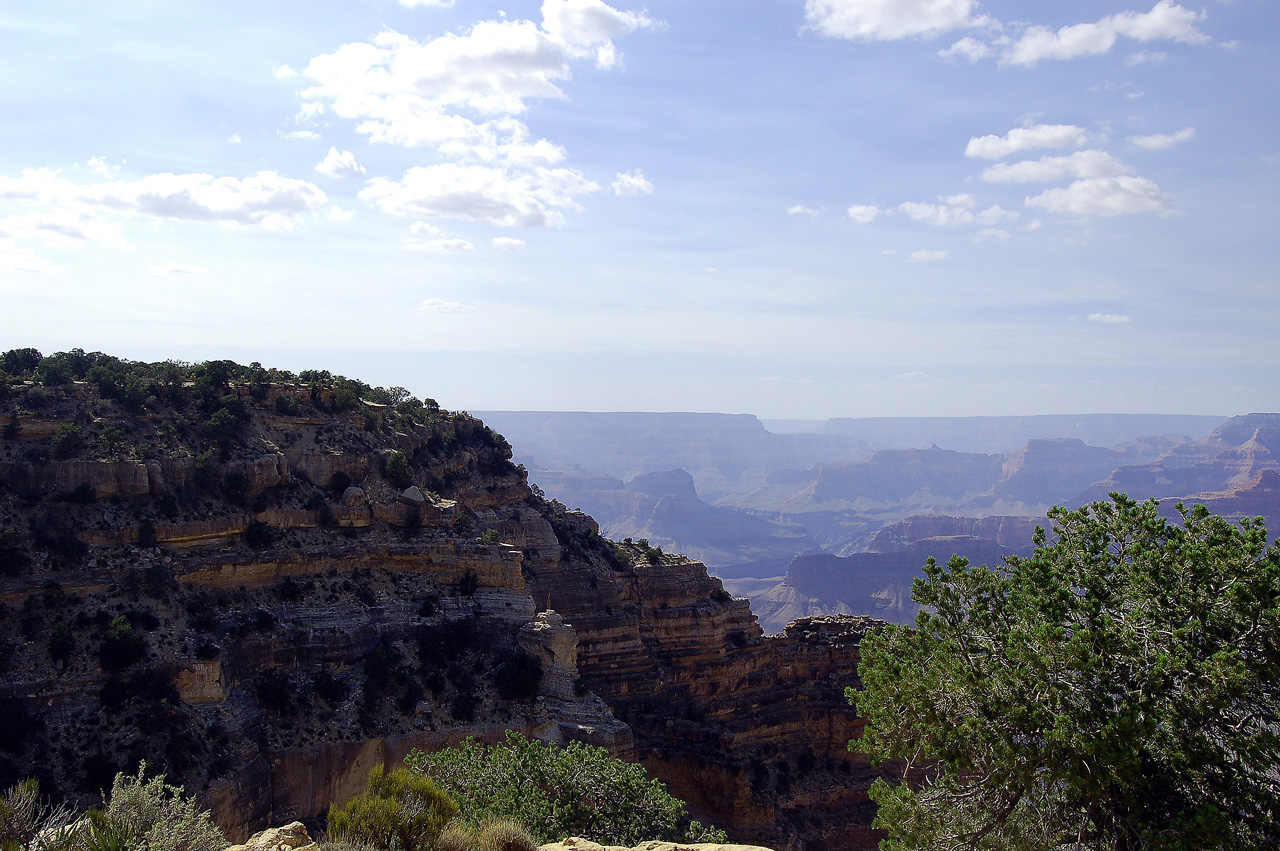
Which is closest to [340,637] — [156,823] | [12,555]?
[12,555]

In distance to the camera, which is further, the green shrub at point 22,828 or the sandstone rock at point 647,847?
the sandstone rock at point 647,847

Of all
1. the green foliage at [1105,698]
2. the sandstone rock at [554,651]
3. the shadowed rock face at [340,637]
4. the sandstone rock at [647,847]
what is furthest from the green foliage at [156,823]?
the sandstone rock at [554,651]

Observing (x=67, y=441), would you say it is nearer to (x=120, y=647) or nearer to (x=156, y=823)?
(x=120, y=647)

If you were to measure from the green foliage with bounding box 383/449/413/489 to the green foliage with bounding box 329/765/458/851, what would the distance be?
96.8 ft

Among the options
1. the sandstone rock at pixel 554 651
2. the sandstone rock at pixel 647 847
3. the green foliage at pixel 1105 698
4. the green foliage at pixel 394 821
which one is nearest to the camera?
the green foliage at pixel 1105 698

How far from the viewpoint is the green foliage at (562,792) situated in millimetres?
24266

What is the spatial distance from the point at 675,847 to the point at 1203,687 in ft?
34.6

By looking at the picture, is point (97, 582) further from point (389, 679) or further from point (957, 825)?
point (957, 825)

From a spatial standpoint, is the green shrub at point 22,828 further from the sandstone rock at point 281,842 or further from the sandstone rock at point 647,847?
the sandstone rock at point 647,847

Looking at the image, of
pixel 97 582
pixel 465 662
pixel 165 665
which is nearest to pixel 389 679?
pixel 465 662

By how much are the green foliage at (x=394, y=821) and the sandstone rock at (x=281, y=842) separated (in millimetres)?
1317

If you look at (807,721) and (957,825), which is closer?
(957,825)

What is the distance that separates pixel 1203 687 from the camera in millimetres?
15547

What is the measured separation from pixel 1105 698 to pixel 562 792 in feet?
52.3
